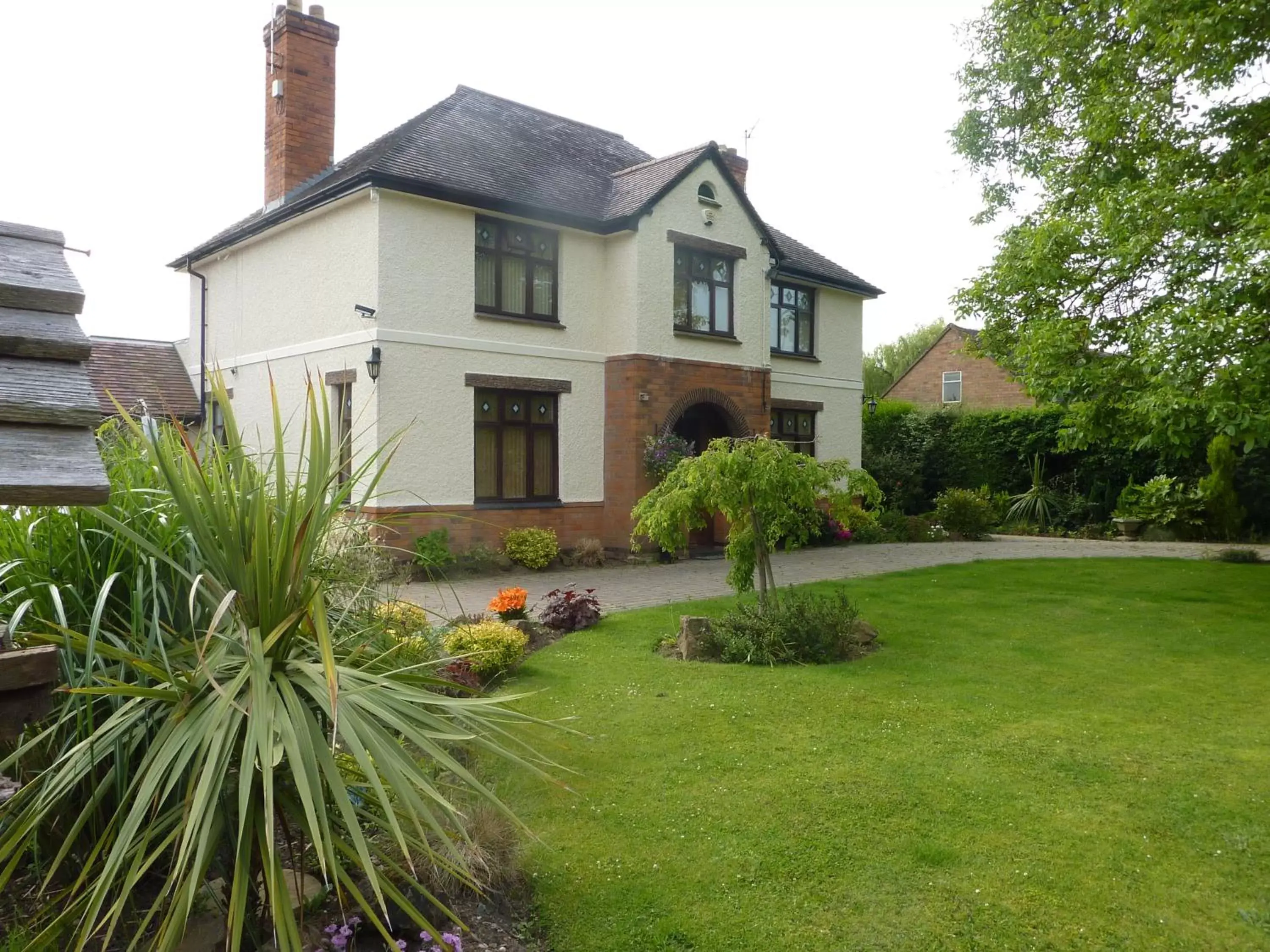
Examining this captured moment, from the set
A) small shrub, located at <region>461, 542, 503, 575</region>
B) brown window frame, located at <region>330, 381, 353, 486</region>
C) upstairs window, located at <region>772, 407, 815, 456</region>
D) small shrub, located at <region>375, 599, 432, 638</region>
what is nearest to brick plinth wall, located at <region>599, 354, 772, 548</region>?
small shrub, located at <region>461, 542, 503, 575</region>

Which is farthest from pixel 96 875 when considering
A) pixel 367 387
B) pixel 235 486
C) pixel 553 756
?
pixel 367 387

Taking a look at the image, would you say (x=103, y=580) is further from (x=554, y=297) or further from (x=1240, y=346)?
(x=554, y=297)

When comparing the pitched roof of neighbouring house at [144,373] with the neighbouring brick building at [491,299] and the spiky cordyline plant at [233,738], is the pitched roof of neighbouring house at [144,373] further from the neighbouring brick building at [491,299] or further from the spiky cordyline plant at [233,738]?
the spiky cordyline plant at [233,738]

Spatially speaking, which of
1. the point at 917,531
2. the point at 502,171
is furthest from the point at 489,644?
the point at 917,531

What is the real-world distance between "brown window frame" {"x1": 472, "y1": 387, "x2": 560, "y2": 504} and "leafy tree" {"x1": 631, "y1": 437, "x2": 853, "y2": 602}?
6678 millimetres

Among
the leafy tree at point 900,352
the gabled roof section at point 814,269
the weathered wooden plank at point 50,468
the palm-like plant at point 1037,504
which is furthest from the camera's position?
the leafy tree at point 900,352

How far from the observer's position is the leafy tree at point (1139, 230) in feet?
29.0

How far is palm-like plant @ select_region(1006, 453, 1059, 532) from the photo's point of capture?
22328mm

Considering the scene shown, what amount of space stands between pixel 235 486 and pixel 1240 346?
9.37 m

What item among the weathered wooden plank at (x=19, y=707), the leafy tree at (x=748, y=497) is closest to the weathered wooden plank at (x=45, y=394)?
the weathered wooden plank at (x=19, y=707)

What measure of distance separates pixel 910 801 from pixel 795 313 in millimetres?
16430

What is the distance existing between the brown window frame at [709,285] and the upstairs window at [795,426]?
9.40 ft

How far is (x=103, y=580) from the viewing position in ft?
10.2

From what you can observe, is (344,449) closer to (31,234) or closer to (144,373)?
(31,234)
